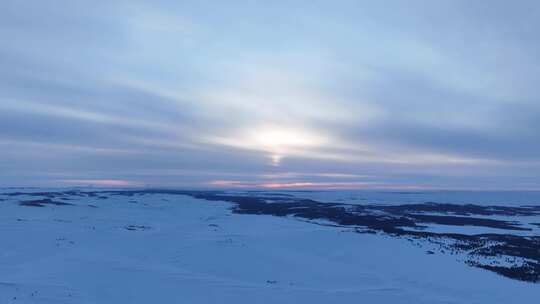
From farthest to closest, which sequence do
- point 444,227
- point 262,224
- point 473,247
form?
point 444,227
point 262,224
point 473,247

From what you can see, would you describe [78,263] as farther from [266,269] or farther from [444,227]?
[444,227]

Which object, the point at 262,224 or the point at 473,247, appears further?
the point at 262,224

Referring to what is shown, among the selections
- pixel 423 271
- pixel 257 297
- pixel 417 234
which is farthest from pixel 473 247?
pixel 257 297

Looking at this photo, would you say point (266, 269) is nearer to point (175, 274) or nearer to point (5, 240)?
point (175, 274)

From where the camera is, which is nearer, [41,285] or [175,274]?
[41,285]

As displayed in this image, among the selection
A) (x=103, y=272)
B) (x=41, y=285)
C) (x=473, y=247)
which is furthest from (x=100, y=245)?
(x=473, y=247)

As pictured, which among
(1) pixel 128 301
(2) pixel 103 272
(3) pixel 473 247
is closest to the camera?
(1) pixel 128 301
